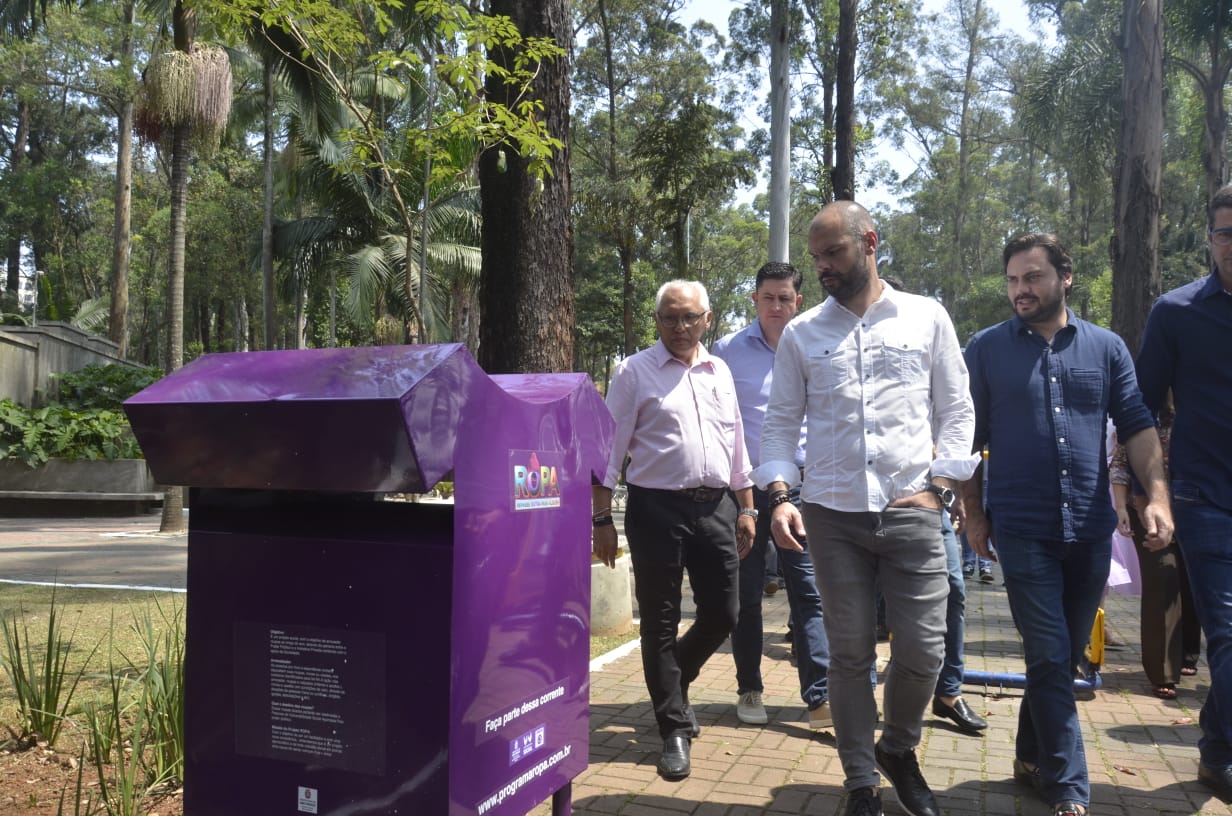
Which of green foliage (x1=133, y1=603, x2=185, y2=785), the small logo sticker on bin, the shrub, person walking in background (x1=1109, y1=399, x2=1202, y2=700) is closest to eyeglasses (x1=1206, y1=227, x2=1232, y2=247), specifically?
person walking in background (x1=1109, y1=399, x2=1202, y2=700)

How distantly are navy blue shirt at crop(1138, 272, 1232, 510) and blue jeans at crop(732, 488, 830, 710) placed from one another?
159 cm

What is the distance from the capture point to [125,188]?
3008cm

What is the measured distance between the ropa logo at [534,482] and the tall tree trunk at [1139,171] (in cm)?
1175

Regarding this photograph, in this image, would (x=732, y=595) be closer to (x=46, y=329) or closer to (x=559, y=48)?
(x=559, y=48)

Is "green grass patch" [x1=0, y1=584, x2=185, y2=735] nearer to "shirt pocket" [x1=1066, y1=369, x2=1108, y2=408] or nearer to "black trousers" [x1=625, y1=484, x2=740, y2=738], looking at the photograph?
"black trousers" [x1=625, y1=484, x2=740, y2=738]

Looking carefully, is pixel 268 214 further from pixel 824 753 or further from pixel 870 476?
pixel 870 476

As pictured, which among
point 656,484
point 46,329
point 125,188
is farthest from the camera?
point 125,188

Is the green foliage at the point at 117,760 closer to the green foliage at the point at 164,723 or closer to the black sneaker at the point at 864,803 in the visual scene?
the green foliage at the point at 164,723

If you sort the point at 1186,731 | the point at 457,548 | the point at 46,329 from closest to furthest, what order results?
the point at 457,548 < the point at 1186,731 < the point at 46,329

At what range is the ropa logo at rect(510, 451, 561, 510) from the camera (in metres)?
2.71

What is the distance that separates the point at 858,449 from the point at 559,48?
137 inches

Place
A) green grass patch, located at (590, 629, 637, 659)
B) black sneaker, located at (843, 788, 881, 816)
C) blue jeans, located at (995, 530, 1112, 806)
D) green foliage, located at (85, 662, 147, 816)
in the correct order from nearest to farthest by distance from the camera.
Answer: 1. green foliage, located at (85, 662, 147, 816)
2. black sneaker, located at (843, 788, 881, 816)
3. blue jeans, located at (995, 530, 1112, 806)
4. green grass patch, located at (590, 629, 637, 659)

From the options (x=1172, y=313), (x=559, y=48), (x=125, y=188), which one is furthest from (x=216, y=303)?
(x=1172, y=313)

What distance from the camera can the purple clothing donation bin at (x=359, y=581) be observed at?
2385mm
